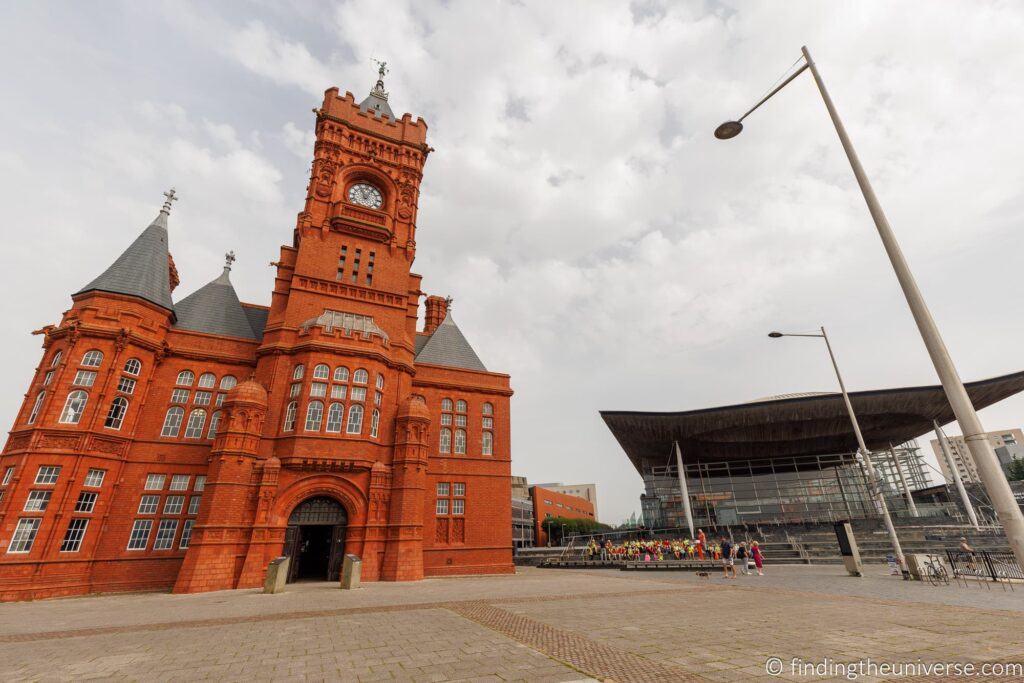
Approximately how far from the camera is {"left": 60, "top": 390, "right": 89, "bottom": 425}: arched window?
65.3 ft

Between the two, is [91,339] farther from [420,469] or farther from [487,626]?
[487,626]

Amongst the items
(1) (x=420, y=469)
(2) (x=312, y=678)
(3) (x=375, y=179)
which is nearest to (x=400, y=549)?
(1) (x=420, y=469)

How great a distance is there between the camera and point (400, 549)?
2227cm

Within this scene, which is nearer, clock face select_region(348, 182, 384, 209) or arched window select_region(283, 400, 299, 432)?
arched window select_region(283, 400, 299, 432)

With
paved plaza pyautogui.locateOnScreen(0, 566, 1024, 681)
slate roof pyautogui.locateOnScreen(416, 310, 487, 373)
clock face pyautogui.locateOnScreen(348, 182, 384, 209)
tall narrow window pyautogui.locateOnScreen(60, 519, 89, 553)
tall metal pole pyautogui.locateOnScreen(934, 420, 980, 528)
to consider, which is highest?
clock face pyautogui.locateOnScreen(348, 182, 384, 209)

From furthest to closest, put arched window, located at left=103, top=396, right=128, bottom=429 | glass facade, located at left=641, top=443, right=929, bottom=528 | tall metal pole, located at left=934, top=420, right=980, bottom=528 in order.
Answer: glass facade, located at left=641, top=443, right=929, bottom=528
tall metal pole, located at left=934, top=420, right=980, bottom=528
arched window, located at left=103, top=396, right=128, bottom=429

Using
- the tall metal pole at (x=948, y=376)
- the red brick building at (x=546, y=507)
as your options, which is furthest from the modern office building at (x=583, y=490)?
the tall metal pole at (x=948, y=376)

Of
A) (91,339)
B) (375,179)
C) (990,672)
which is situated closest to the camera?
(990,672)

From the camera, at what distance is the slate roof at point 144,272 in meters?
22.8

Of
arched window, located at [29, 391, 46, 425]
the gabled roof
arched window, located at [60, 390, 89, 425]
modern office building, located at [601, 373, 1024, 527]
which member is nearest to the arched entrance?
arched window, located at [60, 390, 89, 425]

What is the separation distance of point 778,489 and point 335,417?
46.3 meters

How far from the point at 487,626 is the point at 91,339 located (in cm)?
2417

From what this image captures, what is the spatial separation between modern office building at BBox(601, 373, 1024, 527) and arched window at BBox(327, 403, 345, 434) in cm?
2639

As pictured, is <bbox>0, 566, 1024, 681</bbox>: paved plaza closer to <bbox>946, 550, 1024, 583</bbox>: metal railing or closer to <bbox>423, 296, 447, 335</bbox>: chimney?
<bbox>946, 550, 1024, 583</bbox>: metal railing
